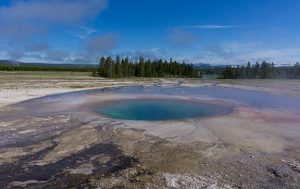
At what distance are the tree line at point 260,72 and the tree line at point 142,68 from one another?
499 inches

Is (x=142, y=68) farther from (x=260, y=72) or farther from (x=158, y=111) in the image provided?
(x=158, y=111)

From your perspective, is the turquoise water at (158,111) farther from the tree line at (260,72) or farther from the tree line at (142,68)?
the tree line at (260,72)

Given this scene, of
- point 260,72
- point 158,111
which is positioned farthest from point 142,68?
point 158,111

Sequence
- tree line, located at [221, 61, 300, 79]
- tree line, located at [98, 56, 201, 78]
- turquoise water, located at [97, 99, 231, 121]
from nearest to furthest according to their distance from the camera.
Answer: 1. turquoise water, located at [97, 99, 231, 121]
2. tree line, located at [98, 56, 201, 78]
3. tree line, located at [221, 61, 300, 79]

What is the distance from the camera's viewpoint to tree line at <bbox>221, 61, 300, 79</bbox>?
88.4 metres

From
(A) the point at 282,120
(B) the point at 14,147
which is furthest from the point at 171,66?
(B) the point at 14,147

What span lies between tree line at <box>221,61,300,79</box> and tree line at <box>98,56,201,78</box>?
41.6 ft

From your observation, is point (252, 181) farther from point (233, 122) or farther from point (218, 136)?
point (233, 122)

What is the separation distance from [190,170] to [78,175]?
297 cm

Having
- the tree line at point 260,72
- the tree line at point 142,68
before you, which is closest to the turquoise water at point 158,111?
the tree line at point 142,68

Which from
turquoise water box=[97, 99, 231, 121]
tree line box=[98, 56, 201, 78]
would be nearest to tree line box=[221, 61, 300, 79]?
tree line box=[98, 56, 201, 78]

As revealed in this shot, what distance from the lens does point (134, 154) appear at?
10477 millimetres

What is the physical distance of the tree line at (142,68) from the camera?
78.2 metres

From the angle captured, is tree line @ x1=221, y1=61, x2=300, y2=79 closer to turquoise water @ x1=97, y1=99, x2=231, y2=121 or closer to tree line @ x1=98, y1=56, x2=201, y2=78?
tree line @ x1=98, y1=56, x2=201, y2=78
